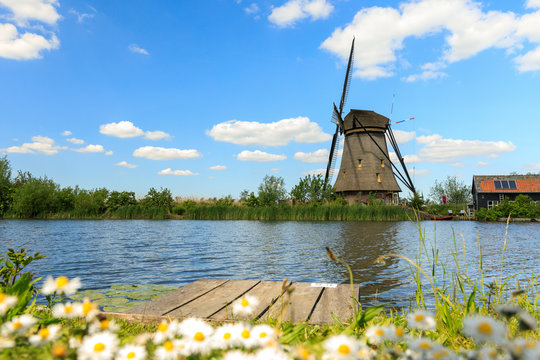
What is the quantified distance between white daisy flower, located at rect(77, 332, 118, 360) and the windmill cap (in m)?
29.9

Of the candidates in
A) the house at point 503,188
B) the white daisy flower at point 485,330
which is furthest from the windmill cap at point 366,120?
the white daisy flower at point 485,330

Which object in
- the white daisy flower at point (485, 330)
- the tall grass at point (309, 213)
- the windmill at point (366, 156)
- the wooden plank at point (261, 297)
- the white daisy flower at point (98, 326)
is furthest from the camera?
the windmill at point (366, 156)

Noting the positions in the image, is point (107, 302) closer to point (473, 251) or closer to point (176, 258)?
point (176, 258)

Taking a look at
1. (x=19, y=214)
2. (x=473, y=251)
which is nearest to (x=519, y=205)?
(x=473, y=251)

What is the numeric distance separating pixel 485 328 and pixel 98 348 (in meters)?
0.98

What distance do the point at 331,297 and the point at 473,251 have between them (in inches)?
326

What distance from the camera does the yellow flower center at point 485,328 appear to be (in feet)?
2.71

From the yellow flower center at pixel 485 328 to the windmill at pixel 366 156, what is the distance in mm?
29055

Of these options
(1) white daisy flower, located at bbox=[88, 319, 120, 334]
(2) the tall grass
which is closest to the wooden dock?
(1) white daisy flower, located at bbox=[88, 319, 120, 334]

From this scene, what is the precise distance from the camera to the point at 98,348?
92 cm

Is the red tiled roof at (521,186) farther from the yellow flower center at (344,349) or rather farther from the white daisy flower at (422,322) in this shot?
the yellow flower center at (344,349)

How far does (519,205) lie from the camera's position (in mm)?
27688

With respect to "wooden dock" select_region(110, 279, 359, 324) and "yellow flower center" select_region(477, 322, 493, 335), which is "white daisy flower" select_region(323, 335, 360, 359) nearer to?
"yellow flower center" select_region(477, 322, 493, 335)

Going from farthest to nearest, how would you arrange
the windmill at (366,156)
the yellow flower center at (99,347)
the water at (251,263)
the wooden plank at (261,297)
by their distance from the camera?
the windmill at (366,156) < the water at (251,263) < the wooden plank at (261,297) < the yellow flower center at (99,347)
